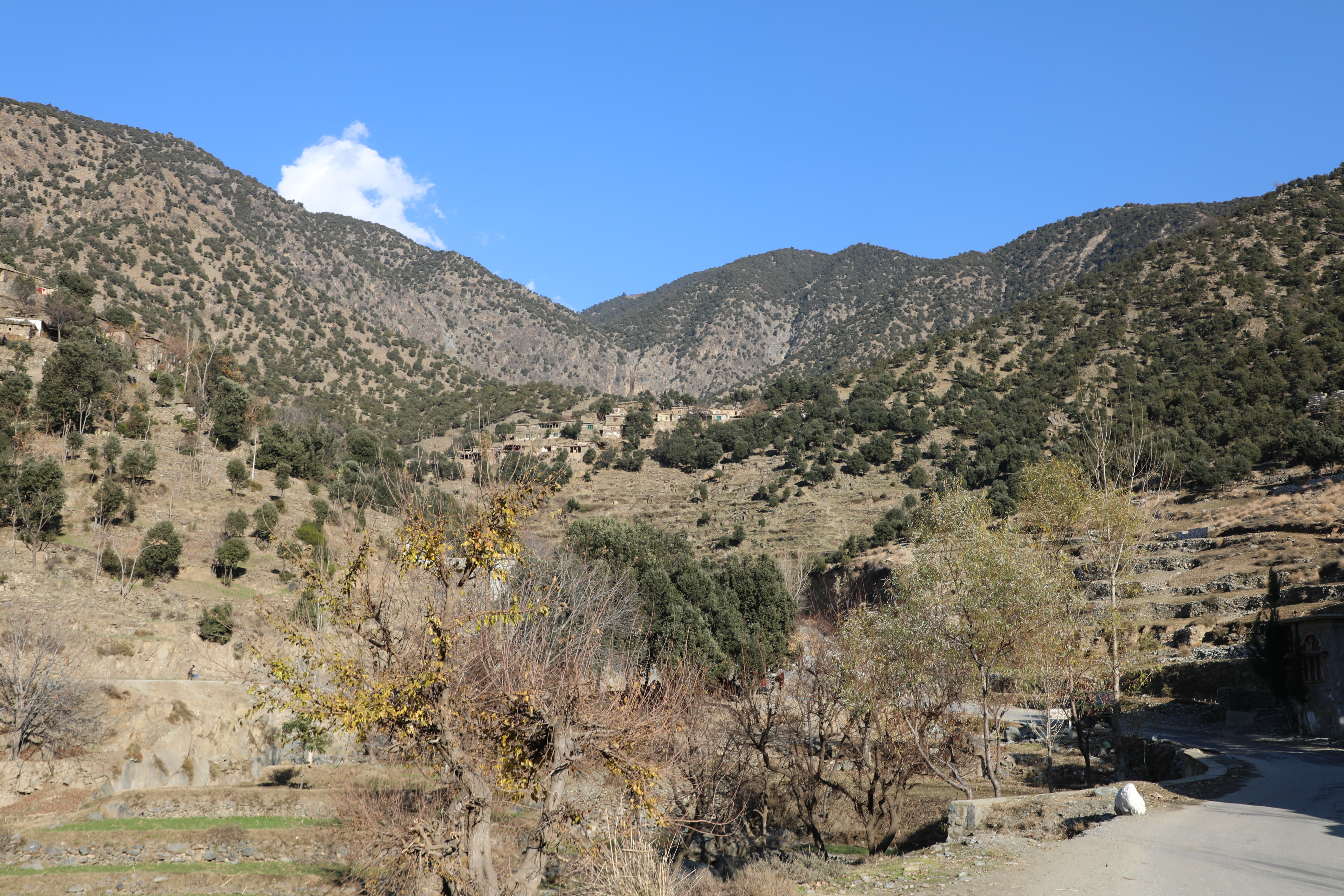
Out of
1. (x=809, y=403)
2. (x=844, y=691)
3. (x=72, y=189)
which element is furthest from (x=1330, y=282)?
(x=72, y=189)

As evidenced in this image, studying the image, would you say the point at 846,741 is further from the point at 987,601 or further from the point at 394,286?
the point at 394,286

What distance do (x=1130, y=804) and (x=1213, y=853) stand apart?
3075 mm

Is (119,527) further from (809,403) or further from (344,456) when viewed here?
(809,403)

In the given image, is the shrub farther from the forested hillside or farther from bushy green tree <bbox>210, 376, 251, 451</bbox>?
the forested hillside

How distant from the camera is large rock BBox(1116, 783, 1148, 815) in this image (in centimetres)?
1544

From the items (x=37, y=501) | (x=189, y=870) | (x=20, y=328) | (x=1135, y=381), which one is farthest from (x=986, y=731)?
(x=20, y=328)

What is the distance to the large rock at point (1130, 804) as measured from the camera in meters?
15.4

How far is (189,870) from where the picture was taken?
20609 mm

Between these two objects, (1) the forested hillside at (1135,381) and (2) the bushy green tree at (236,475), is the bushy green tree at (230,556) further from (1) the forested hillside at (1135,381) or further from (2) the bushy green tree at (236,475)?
(1) the forested hillside at (1135,381)

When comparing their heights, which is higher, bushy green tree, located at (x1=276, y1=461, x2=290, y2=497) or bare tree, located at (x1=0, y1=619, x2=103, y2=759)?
bushy green tree, located at (x1=276, y1=461, x2=290, y2=497)

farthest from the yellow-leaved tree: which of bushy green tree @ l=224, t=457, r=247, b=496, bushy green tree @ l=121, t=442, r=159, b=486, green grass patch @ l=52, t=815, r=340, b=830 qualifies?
bushy green tree @ l=224, t=457, r=247, b=496

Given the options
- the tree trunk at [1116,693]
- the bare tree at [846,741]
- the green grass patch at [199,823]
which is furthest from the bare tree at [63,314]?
the tree trunk at [1116,693]

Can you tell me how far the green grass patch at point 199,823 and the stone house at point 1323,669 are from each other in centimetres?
3091

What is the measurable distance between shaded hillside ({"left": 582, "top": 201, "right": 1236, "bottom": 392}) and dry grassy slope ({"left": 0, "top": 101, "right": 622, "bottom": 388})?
17920 mm
